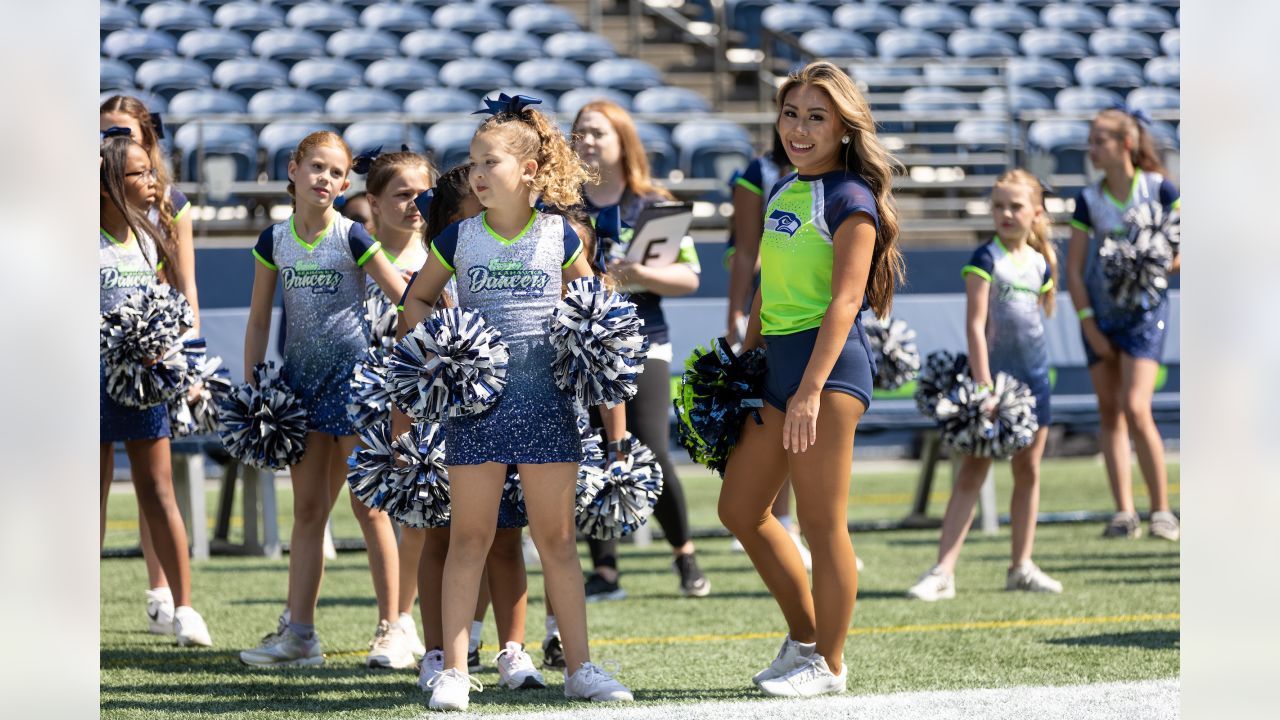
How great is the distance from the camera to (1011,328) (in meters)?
5.86

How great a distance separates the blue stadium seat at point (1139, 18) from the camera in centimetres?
1570

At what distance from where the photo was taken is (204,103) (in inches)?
483

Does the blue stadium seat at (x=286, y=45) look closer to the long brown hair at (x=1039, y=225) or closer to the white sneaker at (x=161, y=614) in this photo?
the long brown hair at (x=1039, y=225)

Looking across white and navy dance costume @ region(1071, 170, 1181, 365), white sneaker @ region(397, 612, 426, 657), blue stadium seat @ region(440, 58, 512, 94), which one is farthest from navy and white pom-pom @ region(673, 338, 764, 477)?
blue stadium seat @ region(440, 58, 512, 94)

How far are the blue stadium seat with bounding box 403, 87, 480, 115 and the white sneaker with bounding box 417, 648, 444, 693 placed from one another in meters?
8.99

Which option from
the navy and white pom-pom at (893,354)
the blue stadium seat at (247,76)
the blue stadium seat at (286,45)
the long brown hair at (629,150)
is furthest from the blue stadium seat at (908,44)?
the long brown hair at (629,150)

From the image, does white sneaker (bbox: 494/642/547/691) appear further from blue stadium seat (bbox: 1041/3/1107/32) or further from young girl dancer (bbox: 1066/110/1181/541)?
blue stadium seat (bbox: 1041/3/1107/32)

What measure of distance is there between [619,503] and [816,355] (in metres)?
0.70

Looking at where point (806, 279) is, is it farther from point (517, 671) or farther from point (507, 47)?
point (507, 47)

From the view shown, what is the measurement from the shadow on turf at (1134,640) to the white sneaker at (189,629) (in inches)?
102
